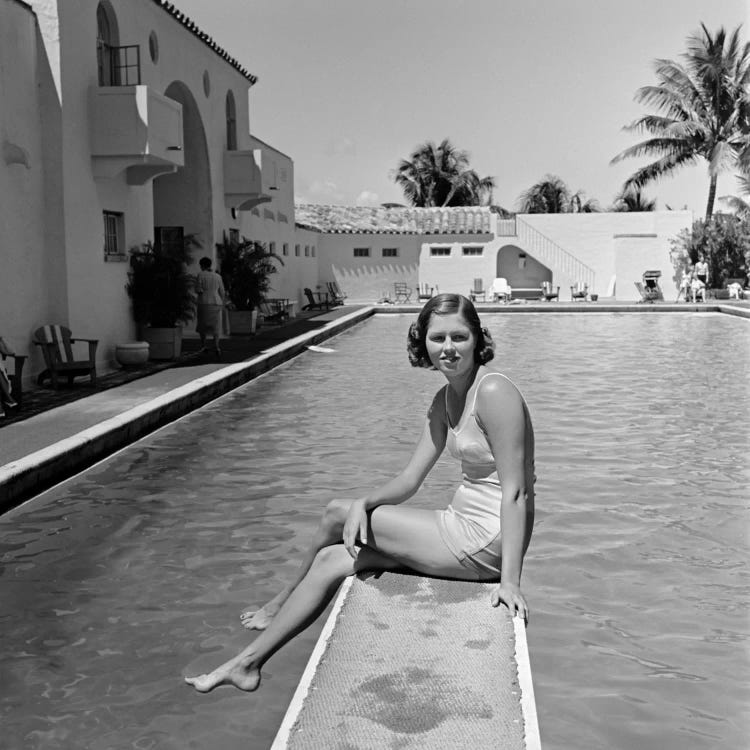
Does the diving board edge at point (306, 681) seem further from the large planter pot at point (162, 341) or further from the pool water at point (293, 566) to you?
the large planter pot at point (162, 341)

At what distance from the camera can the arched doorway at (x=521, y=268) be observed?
39.1 m

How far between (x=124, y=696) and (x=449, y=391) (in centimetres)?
169

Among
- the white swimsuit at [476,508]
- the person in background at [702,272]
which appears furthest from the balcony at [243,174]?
the white swimsuit at [476,508]

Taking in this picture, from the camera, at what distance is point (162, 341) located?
1551 centimetres

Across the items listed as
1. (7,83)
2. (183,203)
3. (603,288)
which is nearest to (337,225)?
(603,288)

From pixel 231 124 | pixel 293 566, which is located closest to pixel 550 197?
pixel 231 124

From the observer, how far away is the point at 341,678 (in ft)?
10.6

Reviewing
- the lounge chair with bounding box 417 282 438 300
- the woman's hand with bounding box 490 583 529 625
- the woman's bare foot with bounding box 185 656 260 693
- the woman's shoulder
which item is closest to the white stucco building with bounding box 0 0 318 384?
the woman's bare foot with bounding box 185 656 260 693

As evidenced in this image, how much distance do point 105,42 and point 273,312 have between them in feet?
37.2

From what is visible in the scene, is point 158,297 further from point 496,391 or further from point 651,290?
point 651,290

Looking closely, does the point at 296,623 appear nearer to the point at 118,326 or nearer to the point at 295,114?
the point at 118,326

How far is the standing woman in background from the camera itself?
16.0 m

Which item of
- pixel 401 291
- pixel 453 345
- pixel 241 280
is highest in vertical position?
pixel 453 345

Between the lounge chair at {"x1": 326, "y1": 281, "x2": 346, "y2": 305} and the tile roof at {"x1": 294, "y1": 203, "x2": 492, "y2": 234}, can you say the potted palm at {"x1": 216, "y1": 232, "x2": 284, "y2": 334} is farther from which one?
the tile roof at {"x1": 294, "y1": 203, "x2": 492, "y2": 234}
